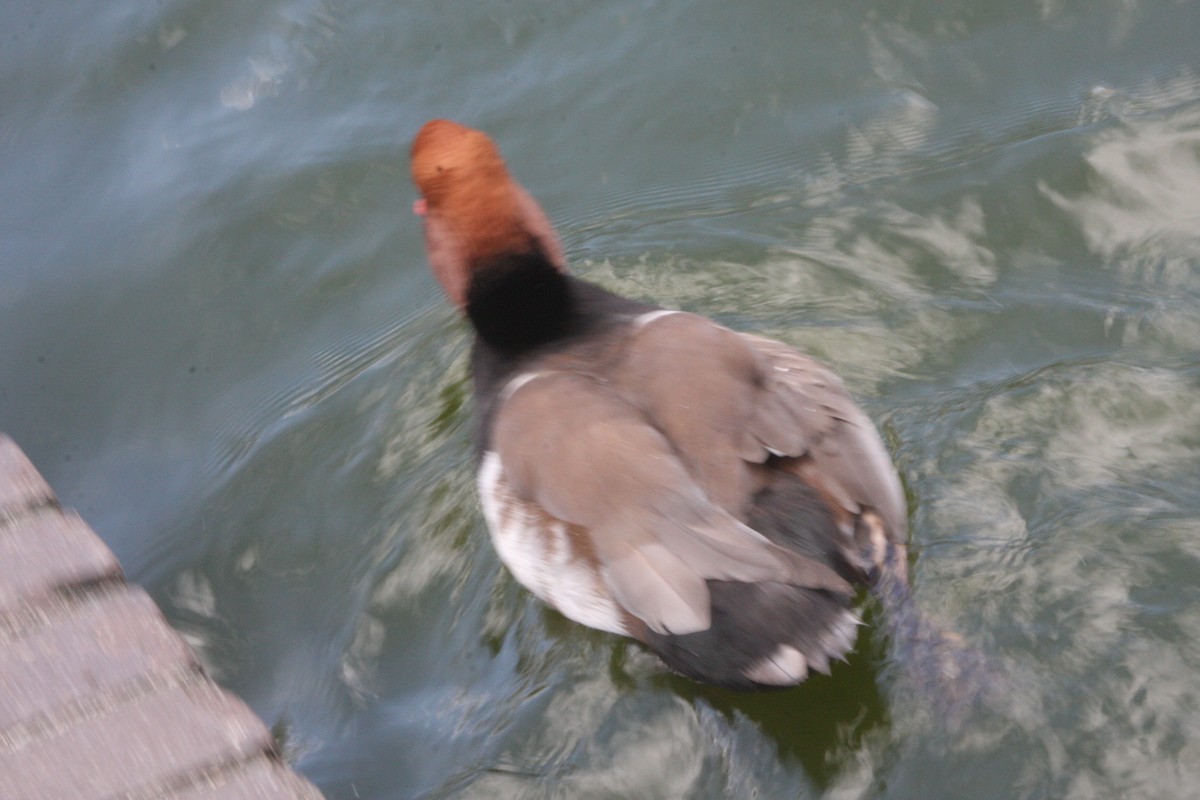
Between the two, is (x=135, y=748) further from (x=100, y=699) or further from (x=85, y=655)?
(x=85, y=655)

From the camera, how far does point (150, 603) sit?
91.6 inches

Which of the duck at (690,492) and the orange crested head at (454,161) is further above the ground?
the orange crested head at (454,161)

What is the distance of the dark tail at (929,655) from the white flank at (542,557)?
2.19 ft

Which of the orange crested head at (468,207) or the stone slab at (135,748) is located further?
the orange crested head at (468,207)

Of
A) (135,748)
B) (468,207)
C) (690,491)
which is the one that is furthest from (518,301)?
(135,748)

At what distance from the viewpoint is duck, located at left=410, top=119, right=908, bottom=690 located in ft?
8.59

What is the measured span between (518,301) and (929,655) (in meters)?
1.55

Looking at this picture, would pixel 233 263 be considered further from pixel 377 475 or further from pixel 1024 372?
pixel 1024 372

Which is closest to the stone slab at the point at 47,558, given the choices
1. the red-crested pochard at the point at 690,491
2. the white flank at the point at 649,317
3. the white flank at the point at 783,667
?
the red-crested pochard at the point at 690,491

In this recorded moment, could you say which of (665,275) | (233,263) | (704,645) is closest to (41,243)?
(233,263)

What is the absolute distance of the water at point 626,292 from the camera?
2936mm

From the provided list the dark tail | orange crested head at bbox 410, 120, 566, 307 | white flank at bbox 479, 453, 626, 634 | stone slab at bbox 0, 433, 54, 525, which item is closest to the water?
the dark tail

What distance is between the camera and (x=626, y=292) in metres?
4.38

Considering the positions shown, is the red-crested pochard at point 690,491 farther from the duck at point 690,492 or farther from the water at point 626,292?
the water at point 626,292
